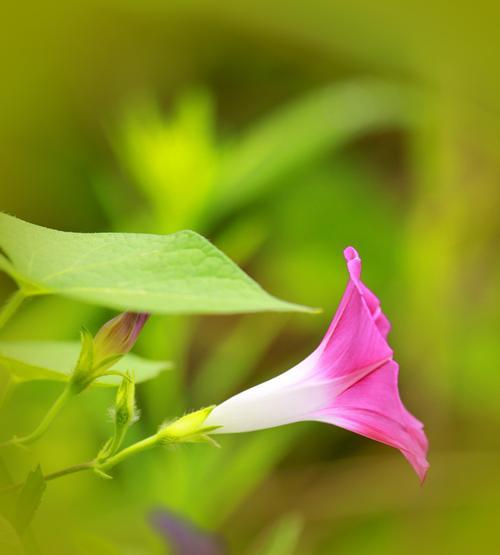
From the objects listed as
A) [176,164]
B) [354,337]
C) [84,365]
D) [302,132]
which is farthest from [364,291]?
[302,132]

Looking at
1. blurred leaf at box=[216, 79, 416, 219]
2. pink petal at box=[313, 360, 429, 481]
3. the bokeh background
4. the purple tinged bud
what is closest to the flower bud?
the purple tinged bud

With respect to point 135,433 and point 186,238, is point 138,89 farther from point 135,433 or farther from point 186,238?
point 186,238

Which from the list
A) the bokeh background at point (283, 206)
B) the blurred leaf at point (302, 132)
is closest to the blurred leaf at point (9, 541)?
the bokeh background at point (283, 206)

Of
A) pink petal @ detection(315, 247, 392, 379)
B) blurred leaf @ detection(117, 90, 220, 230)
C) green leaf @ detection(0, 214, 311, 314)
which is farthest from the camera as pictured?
blurred leaf @ detection(117, 90, 220, 230)

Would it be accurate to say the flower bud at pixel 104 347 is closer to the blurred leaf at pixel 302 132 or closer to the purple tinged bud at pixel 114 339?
the purple tinged bud at pixel 114 339

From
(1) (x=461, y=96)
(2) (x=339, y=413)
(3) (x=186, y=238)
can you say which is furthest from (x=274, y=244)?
(3) (x=186, y=238)

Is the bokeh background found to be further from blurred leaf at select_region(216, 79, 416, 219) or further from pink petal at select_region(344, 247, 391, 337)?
pink petal at select_region(344, 247, 391, 337)

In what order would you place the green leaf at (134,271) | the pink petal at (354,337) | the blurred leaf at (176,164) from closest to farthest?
the green leaf at (134,271)
the pink petal at (354,337)
the blurred leaf at (176,164)
